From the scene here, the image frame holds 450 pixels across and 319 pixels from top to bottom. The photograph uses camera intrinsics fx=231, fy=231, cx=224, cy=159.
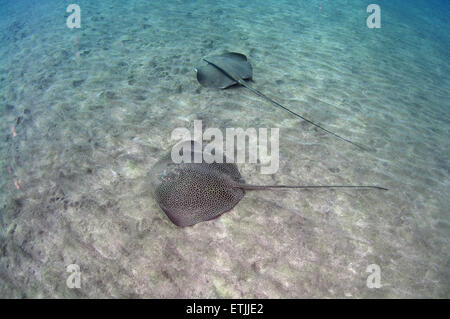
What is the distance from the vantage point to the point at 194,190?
9.62 ft

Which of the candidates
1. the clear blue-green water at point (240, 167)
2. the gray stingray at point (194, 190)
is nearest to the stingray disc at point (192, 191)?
the gray stingray at point (194, 190)

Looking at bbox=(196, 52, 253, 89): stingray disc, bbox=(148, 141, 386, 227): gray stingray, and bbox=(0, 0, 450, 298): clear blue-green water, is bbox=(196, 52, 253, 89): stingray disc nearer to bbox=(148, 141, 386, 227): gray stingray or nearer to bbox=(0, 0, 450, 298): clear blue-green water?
bbox=(0, 0, 450, 298): clear blue-green water

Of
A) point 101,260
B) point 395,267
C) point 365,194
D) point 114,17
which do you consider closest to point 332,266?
point 395,267

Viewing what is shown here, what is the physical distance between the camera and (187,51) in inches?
295

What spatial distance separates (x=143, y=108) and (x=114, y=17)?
28.8 ft

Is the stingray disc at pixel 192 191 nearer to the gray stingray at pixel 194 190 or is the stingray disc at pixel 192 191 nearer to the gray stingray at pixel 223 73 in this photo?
the gray stingray at pixel 194 190

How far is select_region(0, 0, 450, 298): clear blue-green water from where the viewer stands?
260cm

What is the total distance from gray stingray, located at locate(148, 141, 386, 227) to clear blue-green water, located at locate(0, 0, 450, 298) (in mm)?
208

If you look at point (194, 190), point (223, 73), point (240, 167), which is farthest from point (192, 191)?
point (223, 73)

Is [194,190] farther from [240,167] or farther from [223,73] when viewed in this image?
[223,73]

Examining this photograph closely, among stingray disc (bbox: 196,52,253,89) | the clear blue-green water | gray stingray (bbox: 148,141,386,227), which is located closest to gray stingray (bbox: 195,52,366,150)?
stingray disc (bbox: 196,52,253,89)

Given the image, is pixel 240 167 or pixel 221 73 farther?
pixel 221 73

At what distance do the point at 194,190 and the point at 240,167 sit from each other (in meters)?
1.08

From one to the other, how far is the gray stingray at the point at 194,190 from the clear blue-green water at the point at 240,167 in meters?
0.21
